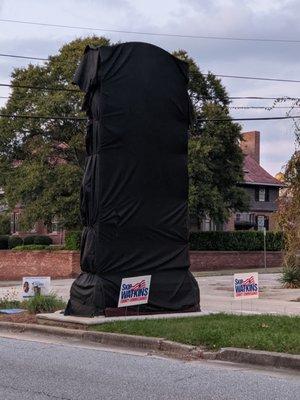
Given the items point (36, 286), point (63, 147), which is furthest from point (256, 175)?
point (36, 286)

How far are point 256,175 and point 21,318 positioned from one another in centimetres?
4496

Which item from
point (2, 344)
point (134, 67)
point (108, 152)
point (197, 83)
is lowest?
point (2, 344)

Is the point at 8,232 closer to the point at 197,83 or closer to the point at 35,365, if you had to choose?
the point at 197,83

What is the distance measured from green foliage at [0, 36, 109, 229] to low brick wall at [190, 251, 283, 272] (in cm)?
645

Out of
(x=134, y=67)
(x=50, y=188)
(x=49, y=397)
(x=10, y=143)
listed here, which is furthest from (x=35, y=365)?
(x=10, y=143)

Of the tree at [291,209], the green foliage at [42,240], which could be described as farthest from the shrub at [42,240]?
the tree at [291,209]

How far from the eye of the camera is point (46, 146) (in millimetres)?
31859

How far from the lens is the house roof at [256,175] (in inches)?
2200

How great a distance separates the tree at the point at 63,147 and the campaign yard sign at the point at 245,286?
1674 cm

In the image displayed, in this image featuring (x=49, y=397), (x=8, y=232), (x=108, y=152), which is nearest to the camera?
(x=49, y=397)

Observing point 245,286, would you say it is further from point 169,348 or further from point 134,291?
point 169,348

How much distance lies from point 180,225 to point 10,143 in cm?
2079

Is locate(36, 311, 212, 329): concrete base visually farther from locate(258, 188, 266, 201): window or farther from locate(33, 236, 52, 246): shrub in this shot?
locate(258, 188, 266, 201): window

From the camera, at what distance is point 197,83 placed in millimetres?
33531
